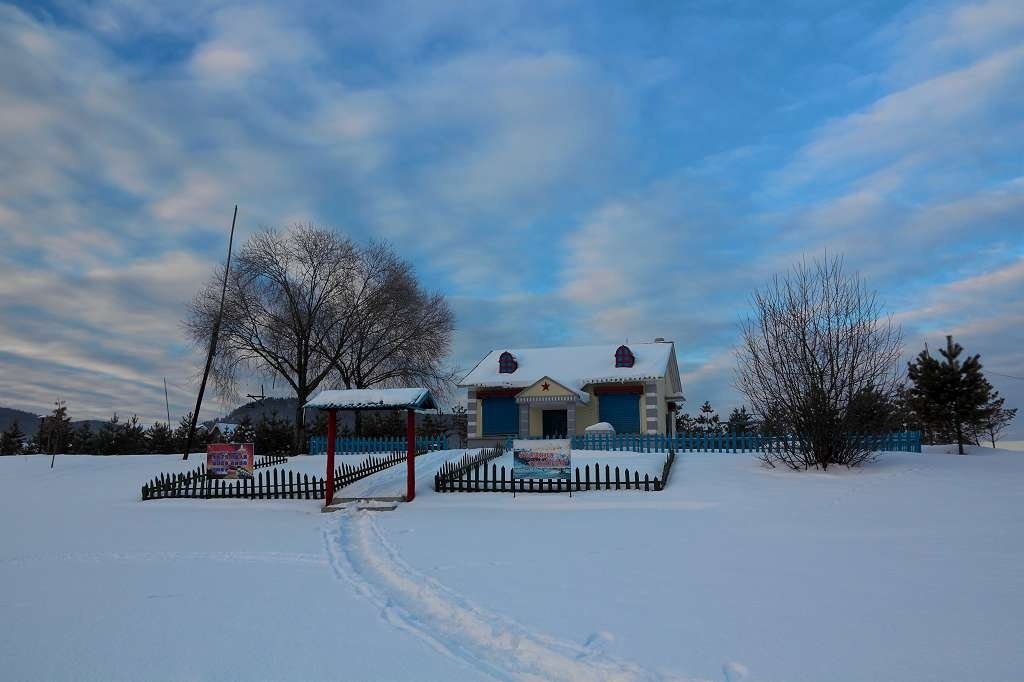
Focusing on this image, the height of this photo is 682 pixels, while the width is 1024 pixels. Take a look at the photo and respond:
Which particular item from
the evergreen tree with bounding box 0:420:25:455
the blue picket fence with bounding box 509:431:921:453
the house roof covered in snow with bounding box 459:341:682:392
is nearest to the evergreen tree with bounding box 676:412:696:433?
the house roof covered in snow with bounding box 459:341:682:392

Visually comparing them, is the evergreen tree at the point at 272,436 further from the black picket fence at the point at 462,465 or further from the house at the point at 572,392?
the black picket fence at the point at 462,465

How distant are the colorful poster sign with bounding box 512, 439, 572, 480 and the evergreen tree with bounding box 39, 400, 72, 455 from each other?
1323 inches

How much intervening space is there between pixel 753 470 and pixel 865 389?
4.00 metres

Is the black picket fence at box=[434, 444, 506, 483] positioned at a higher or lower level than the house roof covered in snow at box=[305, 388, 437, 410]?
lower

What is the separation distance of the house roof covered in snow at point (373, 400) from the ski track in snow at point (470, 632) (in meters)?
7.70

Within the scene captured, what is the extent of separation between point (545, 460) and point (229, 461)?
375 inches

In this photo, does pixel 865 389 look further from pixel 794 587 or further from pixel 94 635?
pixel 94 635

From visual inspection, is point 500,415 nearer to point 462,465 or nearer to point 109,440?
point 462,465

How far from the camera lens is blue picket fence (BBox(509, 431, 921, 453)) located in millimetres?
23477

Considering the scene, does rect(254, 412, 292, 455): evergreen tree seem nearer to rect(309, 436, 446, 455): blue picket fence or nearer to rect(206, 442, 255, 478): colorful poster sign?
rect(309, 436, 446, 455): blue picket fence

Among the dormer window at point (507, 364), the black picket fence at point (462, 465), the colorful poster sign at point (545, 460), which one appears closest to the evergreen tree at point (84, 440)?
the dormer window at point (507, 364)

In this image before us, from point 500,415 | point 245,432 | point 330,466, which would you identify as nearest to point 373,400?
point 330,466

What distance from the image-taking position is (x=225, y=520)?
14.5 metres

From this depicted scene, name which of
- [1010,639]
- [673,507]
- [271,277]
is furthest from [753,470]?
[271,277]
